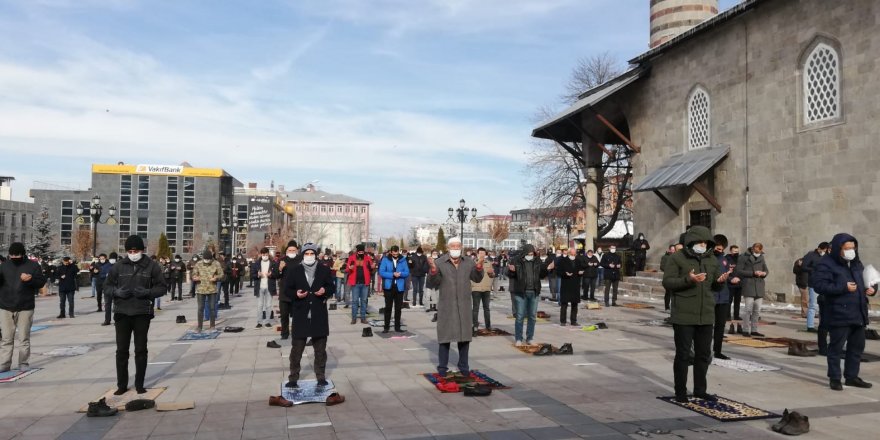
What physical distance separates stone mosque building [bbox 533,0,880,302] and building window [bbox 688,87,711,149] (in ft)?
0.18

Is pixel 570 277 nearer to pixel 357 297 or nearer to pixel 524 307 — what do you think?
pixel 524 307

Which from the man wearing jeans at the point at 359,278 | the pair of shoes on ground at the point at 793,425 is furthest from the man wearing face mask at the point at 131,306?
the man wearing jeans at the point at 359,278

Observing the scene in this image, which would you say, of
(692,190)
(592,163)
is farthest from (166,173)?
(692,190)

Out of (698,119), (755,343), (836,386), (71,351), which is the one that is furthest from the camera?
(698,119)

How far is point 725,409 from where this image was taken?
689 cm

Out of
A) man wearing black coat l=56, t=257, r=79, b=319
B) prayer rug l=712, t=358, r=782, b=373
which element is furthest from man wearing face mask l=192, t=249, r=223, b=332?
prayer rug l=712, t=358, r=782, b=373

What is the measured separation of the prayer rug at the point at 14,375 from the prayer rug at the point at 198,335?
357 centimetres

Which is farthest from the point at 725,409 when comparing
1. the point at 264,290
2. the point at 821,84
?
the point at 821,84

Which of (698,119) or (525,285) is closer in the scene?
(525,285)

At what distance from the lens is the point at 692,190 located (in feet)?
82.8

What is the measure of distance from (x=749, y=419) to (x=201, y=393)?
6426mm

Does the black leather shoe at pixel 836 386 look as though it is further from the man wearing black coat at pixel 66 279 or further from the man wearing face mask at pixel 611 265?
the man wearing black coat at pixel 66 279

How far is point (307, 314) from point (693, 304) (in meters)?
4.69

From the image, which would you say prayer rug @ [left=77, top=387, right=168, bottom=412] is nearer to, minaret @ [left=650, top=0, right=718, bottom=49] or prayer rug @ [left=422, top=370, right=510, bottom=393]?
prayer rug @ [left=422, top=370, right=510, bottom=393]
